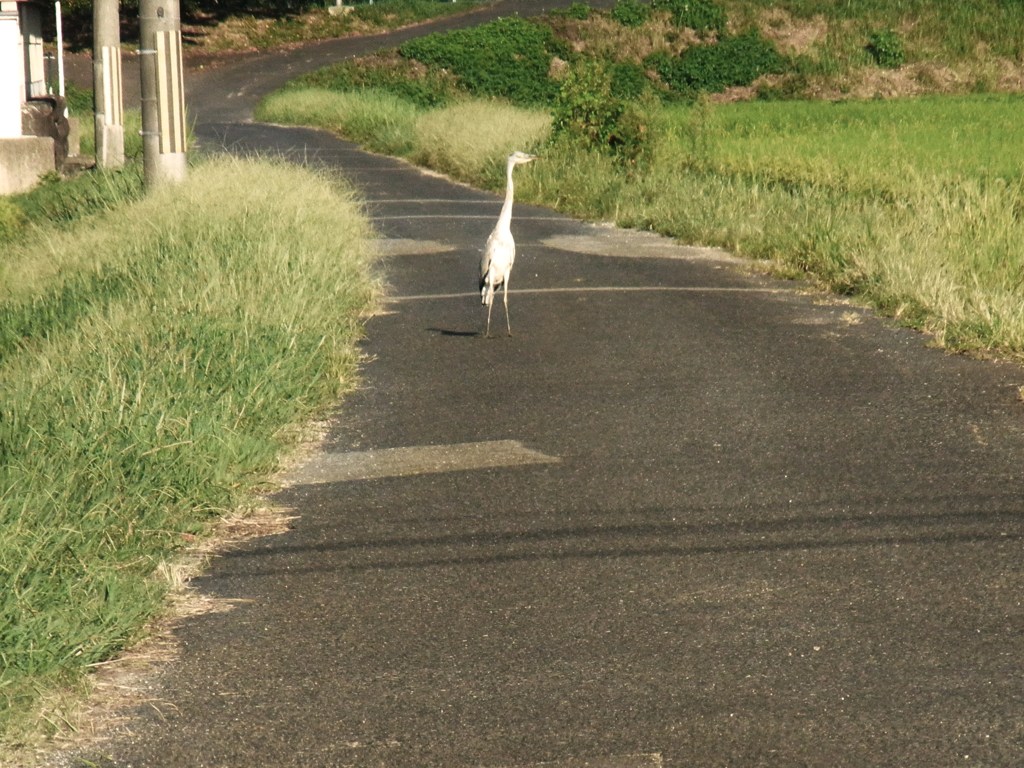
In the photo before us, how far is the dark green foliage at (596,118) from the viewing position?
Answer: 23.8 meters

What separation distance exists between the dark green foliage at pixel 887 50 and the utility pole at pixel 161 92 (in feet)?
125

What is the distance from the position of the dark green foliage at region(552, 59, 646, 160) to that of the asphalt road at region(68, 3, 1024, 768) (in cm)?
1249

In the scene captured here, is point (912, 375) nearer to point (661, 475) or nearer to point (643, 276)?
point (661, 475)

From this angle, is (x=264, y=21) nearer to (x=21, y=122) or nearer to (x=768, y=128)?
(x=768, y=128)

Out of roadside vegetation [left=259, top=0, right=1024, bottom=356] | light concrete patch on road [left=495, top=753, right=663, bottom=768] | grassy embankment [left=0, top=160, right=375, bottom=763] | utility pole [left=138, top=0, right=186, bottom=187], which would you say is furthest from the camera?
utility pole [left=138, top=0, right=186, bottom=187]

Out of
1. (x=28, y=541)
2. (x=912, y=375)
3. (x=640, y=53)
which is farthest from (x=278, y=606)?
(x=640, y=53)

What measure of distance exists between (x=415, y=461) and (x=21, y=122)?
18.0m

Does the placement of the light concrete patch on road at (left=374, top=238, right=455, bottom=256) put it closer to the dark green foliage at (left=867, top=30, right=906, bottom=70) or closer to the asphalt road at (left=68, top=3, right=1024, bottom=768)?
the asphalt road at (left=68, top=3, right=1024, bottom=768)

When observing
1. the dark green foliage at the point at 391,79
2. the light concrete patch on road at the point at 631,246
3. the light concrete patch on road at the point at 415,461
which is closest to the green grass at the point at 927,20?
the dark green foliage at the point at 391,79

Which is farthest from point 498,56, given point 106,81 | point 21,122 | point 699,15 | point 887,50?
point 106,81

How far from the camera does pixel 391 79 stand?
45.9m

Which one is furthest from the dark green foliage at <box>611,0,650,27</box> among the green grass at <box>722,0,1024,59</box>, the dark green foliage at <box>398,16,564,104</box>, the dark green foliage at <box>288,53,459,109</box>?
the dark green foliage at <box>288,53,459,109</box>

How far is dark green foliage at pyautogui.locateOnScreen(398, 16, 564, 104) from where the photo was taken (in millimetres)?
→ 47125

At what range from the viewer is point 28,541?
5.77m
